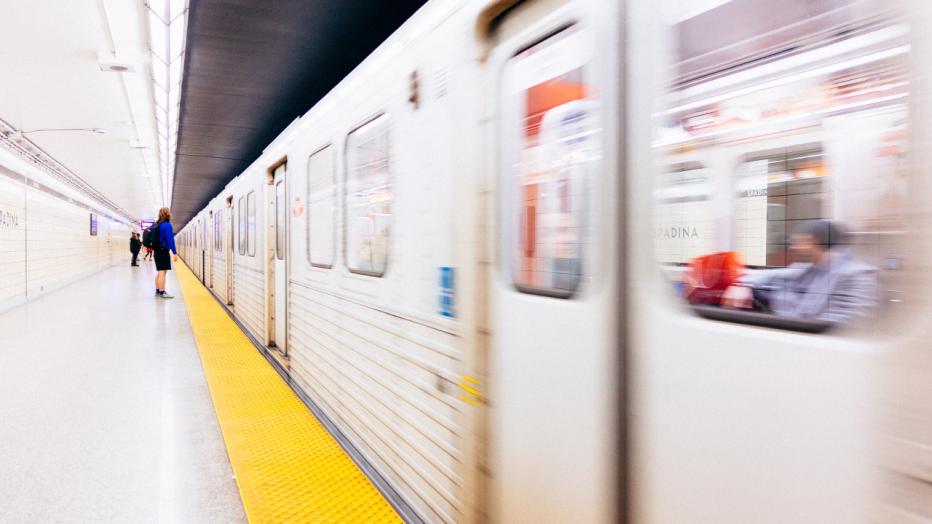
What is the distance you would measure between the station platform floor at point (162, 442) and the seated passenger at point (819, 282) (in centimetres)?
192

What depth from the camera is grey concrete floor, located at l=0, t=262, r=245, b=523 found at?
2.51 meters

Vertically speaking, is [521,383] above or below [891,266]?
below

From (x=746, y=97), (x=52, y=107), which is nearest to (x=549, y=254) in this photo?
(x=746, y=97)

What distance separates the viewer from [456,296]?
191 centimetres

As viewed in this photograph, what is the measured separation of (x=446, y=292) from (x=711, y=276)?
103 centimetres

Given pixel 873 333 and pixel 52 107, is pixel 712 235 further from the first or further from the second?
pixel 52 107

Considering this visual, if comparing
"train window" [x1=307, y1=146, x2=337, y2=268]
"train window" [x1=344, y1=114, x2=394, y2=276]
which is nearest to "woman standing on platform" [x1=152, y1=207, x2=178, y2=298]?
"train window" [x1=307, y1=146, x2=337, y2=268]

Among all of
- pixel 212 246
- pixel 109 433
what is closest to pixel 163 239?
pixel 212 246

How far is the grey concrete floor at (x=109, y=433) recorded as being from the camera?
2510 millimetres

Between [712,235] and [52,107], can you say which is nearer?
[712,235]

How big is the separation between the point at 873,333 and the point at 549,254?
0.81m

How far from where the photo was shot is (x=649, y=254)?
1.24 m

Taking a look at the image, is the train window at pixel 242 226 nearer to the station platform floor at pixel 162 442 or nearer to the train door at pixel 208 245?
the station platform floor at pixel 162 442

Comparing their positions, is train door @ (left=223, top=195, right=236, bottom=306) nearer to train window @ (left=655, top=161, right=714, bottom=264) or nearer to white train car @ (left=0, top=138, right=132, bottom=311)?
white train car @ (left=0, top=138, right=132, bottom=311)
